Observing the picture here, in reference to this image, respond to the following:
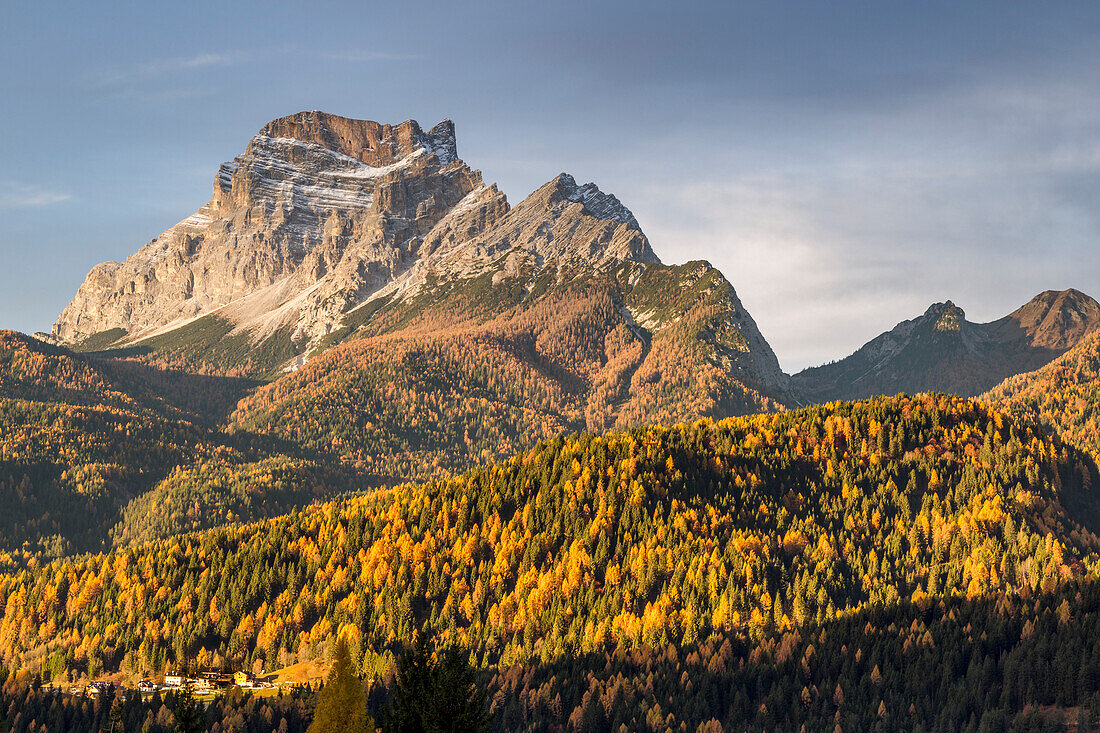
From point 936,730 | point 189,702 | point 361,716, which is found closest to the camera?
point 189,702

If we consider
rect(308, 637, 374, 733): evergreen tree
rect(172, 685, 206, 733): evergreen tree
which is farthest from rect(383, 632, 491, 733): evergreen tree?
rect(172, 685, 206, 733): evergreen tree

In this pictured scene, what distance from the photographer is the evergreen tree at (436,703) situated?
105625 mm

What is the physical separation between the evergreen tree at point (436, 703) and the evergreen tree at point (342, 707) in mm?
3517

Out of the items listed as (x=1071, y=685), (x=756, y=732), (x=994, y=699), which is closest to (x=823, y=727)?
(x=756, y=732)

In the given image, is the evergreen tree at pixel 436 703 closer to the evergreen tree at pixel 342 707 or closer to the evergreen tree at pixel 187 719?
the evergreen tree at pixel 342 707

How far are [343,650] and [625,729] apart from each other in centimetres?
9726

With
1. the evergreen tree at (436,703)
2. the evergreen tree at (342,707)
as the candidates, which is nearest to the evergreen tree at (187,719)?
the evergreen tree at (342,707)

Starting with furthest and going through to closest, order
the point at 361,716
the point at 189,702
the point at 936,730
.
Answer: the point at 936,730 < the point at 361,716 < the point at 189,702

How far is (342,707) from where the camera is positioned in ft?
363

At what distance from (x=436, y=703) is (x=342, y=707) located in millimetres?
11059

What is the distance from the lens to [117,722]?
4449 inches

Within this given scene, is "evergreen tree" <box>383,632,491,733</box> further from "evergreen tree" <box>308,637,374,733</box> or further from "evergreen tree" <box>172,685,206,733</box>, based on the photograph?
"evergreen tree" <box>172,685,206,733</box>

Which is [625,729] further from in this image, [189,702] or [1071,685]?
[189,702]

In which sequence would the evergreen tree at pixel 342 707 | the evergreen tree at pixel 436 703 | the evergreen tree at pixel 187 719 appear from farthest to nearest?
the evergreen tree at pixel 342 707
the evergreen tree at pixel 436 703
the evergreen tree at pixel 187 719
